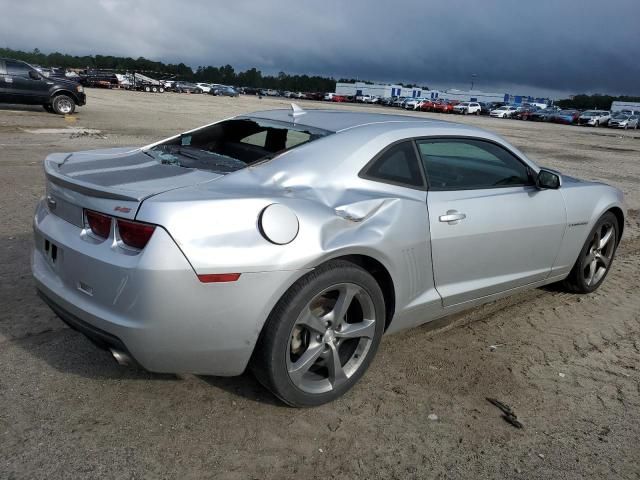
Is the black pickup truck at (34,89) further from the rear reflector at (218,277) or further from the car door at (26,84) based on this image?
the rear reflector at (218,277)

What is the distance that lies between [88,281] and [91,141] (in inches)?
453

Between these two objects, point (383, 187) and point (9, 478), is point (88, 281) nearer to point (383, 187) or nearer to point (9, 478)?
point (9, 478)

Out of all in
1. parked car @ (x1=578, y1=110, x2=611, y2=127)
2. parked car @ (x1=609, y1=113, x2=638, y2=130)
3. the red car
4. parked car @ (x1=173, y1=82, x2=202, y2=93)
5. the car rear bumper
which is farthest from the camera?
parked car @ (x1=173, y1=82, x2=202, y2=93)

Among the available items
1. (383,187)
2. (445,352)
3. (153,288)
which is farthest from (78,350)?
(445,352)

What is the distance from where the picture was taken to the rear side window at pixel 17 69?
712 inches

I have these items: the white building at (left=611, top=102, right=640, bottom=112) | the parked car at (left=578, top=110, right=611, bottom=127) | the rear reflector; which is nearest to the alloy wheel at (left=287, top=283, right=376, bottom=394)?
the rear reflector

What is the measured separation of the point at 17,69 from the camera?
59.6 feet

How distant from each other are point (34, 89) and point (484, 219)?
19.1m

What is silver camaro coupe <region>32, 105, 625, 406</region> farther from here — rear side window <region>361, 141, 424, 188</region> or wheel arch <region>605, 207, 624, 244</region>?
wheel arch <region>605, 207, 624, 244</region>

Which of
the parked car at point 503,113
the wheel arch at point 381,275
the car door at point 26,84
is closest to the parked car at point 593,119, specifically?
the parked car at point 503,113

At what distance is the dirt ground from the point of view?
2.52 meters

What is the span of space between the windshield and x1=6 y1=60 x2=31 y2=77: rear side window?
17.4 m

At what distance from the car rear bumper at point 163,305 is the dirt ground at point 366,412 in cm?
38

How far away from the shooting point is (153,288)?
2.38 m
